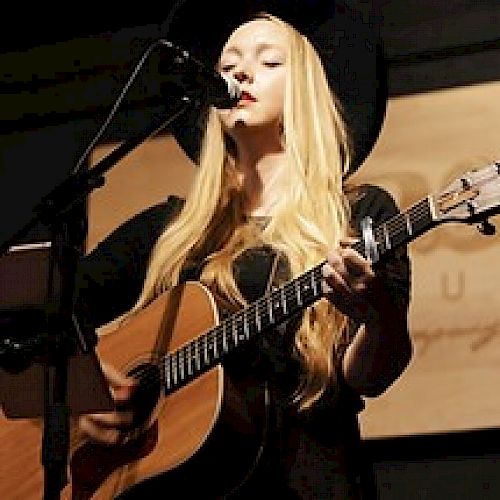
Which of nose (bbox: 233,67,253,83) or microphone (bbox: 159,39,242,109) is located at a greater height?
microphone (bbox: 159,39,242,109)

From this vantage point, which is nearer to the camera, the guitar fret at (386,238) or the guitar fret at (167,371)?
the guitar fret at (386,238)

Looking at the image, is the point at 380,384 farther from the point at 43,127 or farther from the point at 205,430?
the point at 43,127

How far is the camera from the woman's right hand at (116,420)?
139 centimetres

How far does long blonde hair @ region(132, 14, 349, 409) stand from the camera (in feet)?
4.74

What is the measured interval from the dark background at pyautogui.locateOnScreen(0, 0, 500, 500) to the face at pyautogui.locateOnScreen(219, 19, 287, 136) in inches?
10.1

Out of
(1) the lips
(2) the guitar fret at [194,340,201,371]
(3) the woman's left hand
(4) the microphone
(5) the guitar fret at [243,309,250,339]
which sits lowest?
(2) the guitar fret at [194,340,201,371]

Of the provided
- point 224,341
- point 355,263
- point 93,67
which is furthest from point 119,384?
point 93,67

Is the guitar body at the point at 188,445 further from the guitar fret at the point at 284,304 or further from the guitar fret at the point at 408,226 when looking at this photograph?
the guitar fret at the point at 408,226

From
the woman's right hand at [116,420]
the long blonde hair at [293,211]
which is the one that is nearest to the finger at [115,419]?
the woman's right hand at [116,420]

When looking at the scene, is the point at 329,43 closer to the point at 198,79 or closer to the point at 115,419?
the point at 198,79

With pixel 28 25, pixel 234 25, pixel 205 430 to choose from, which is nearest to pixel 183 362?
pixel 205 430

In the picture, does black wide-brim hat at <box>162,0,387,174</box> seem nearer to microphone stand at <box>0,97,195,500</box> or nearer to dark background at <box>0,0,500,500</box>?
dark background at <box>0,0,500,500</box>

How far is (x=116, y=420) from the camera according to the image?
1.39m

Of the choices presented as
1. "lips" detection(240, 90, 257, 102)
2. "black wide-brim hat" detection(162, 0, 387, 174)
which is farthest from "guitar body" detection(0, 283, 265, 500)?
"black wide-brim hat" detection(162, 0, 387, 174)
